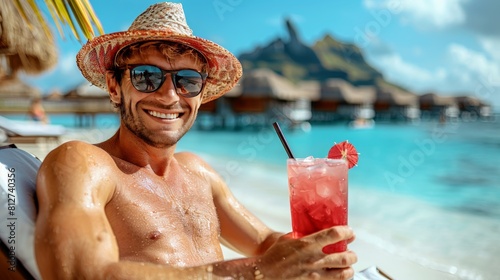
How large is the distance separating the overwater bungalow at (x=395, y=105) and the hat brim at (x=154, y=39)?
144 ft

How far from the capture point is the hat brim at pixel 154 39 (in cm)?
149

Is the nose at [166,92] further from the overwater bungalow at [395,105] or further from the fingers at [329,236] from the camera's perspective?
the overwater bungalow at [395,105]

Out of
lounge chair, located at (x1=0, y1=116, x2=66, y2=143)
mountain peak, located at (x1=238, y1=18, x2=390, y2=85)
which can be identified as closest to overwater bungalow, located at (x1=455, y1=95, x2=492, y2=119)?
mountain peak, located at (x1=238, y1=18, x2=390, y2=85)

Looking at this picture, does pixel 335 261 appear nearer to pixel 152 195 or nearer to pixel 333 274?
pixel 333 274

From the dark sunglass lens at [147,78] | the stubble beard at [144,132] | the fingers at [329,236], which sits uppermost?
the dark sunglass lens at [147,78]

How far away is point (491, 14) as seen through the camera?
8925 centimetres

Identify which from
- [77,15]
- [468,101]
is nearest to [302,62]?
[468,101]

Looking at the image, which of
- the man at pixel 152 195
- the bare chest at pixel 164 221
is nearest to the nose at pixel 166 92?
the man at pixel 152 195

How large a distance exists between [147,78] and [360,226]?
6.18 meters

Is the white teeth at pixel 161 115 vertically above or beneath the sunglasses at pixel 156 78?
beneath

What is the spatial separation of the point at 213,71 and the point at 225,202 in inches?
19.5

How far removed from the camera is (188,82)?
160cm

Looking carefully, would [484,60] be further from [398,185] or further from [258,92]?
[398,185]

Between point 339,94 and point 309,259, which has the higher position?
point 339,94
